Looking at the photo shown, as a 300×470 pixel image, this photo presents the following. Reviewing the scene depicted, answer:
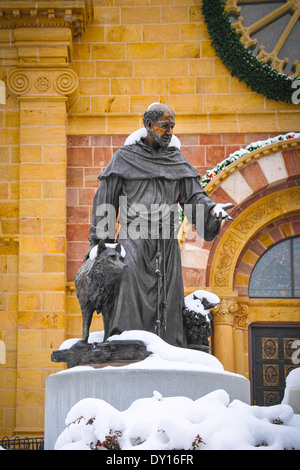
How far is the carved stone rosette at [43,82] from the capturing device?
14805 mm

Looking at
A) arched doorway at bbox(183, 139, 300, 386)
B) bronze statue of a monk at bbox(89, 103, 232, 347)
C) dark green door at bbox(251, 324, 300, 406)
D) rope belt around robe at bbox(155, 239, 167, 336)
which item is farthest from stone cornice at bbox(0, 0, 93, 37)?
rope belt around robe at bbox(155, 239, 167, 336)

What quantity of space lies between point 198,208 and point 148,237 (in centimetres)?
54

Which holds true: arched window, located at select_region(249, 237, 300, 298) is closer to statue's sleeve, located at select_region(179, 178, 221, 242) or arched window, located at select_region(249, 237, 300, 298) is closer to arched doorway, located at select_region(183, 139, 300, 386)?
arched doorway, located at select_region(183, 139, 300, 386)

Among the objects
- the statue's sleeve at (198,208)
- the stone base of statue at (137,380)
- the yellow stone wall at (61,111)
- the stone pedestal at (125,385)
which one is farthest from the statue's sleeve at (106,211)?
the yellow stone wall at (61,111)

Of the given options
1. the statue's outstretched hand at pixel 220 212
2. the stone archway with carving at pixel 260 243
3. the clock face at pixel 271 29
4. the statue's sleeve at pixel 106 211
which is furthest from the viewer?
the clock face at pixel 271 29

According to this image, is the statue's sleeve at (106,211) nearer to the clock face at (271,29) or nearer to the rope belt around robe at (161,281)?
the rope belt around robe at (161,281)

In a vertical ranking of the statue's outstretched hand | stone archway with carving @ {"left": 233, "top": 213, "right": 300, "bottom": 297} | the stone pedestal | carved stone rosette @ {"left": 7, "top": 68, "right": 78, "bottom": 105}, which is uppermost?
carved stone rosette @ {"left": 7, "top": 68, "right": 78, "bottom": 105}

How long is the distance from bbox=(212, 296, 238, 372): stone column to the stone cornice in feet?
15.7

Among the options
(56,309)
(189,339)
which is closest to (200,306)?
(189,339)

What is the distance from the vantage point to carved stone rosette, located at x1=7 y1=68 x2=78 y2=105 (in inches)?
583

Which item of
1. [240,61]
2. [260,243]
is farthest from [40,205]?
[240,61]

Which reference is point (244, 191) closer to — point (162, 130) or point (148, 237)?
point (162, 130)

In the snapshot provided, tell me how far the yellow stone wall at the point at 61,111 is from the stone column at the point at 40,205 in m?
0.02

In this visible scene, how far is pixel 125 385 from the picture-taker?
22.3 ft
